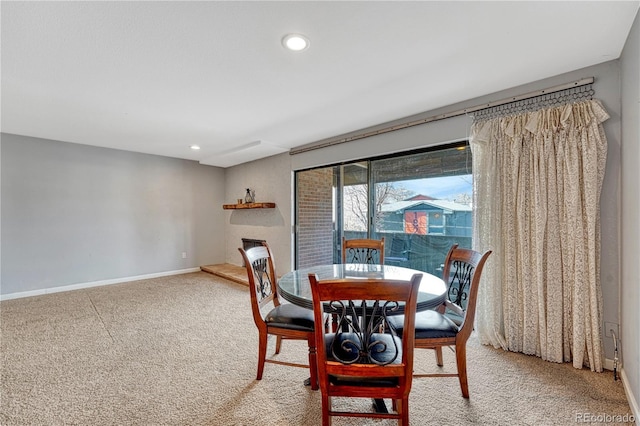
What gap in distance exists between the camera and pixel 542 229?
2281 millimetres

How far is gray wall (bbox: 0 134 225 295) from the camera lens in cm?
412

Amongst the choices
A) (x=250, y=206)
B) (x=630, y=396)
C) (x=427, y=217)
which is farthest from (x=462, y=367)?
(x=250, y=206)

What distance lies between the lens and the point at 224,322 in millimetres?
3158

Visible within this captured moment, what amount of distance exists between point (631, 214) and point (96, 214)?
6.36 metres

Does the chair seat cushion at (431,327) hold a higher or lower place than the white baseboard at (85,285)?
higher

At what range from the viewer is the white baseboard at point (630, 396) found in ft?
5.23

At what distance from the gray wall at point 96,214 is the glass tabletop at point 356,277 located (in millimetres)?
4262

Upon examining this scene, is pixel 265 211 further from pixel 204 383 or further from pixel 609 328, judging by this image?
pixel 609 328

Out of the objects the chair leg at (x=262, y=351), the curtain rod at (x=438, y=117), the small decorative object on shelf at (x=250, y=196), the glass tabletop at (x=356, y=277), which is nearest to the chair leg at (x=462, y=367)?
the glass tabletop at (x=356, y=277)

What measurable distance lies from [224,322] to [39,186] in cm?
366

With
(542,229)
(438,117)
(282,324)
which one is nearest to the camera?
(282,324)

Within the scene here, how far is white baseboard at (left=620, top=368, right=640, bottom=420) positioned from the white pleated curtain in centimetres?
15

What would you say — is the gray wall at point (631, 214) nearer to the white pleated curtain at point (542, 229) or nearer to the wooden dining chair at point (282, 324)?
the white pleated curtain at point (542, 229)

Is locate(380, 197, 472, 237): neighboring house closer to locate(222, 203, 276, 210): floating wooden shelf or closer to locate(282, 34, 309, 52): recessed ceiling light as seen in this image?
locate(282, 34, 309, 52): recessed ceiling light
